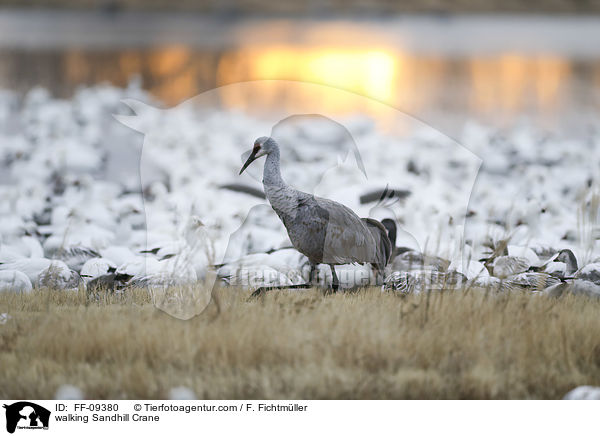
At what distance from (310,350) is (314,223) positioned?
51cm

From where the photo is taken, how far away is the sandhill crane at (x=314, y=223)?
94.7 inches

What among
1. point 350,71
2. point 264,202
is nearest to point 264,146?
point 264,202

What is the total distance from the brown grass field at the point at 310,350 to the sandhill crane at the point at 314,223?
21 cm

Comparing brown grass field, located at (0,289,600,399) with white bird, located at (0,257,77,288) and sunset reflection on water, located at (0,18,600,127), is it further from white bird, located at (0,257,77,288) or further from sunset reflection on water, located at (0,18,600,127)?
sunset reflection on water, located at (0,18,600,127)

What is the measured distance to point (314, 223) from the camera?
8.25 feet

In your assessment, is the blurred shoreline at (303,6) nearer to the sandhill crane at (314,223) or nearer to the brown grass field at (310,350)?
the sandhill crane at (314,223)

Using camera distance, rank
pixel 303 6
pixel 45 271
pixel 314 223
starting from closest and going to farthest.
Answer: pixel 314 223 → pixel 45 271 → pixel 303 6

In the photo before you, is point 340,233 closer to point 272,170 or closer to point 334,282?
point 334,282

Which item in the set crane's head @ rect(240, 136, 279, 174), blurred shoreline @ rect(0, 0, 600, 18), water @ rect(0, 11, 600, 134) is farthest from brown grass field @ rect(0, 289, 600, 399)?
blurred shoreline @ rect(0, 0, 600, 18)

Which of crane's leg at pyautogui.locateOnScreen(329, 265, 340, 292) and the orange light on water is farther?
the orange light on water

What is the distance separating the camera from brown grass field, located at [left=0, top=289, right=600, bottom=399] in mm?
2102
